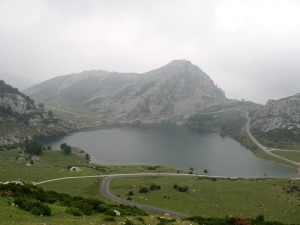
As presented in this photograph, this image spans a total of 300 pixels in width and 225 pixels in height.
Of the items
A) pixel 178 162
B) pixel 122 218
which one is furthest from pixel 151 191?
pixel 178 162

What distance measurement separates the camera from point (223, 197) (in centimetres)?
8775

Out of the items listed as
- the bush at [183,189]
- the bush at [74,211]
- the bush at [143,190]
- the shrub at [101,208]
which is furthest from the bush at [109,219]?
the bush at [183,189]

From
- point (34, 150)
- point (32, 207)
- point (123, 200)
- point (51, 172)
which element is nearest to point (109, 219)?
point (32, 207)

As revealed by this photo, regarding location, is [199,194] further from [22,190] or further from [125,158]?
[125,158]

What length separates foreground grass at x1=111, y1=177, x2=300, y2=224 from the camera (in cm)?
7606

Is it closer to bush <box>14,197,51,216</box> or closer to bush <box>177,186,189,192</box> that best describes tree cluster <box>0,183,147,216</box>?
bush <box>14,197,51,216</box>

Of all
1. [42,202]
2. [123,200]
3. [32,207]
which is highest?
[32,207]

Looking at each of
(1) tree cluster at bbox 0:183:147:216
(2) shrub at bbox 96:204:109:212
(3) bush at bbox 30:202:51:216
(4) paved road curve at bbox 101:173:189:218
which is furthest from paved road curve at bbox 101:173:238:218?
(3) bush at bbox 30:202:51:216

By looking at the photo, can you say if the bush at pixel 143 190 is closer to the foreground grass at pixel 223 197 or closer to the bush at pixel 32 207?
the foreground grass at pixel 223 197

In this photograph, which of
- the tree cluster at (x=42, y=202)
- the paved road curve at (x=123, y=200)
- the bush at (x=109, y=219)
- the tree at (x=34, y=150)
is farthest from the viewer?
the tree at (x=34, y=150)

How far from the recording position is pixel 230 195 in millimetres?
90312

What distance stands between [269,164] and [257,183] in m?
99.0

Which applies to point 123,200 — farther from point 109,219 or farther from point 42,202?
point 109,219

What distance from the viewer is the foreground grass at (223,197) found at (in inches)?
2995
